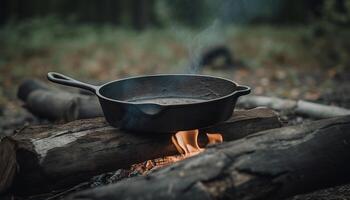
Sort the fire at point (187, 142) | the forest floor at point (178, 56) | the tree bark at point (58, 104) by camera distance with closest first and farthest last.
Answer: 1. the fire at point (187, 142)
2. the tree bark at point (58, 104)
3. the forest floor at point (178, 56)

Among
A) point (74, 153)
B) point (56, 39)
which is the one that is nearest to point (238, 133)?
point (74, 153)

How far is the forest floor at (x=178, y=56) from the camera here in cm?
680

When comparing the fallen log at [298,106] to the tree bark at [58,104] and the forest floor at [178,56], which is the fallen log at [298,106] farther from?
the tree bark at [58,104]

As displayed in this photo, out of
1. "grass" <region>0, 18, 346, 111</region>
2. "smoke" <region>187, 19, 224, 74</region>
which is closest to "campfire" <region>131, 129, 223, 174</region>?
"grass" <region>0, 18, 346, 111</region>

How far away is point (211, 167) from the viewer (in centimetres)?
224

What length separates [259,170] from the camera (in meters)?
2.29

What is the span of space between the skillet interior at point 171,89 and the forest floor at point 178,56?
259 cm

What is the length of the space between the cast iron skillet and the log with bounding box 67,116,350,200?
0.93 feet

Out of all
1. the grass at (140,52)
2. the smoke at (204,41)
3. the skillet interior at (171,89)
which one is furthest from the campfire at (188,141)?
the smoke at (204,41)

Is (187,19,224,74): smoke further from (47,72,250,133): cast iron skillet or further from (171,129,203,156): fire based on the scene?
(171,129,203,156): fire

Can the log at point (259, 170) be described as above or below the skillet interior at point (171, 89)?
below

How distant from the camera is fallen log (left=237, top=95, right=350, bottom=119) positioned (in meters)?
4.23

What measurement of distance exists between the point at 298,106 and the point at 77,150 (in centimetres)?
270

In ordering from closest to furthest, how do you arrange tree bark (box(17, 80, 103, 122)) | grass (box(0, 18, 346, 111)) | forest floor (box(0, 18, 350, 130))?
tree bark (box(17, 80, 103, 122)), forest floor (box(0, 18, 350, 130)), grass (box(0, 18, 346, 111))
